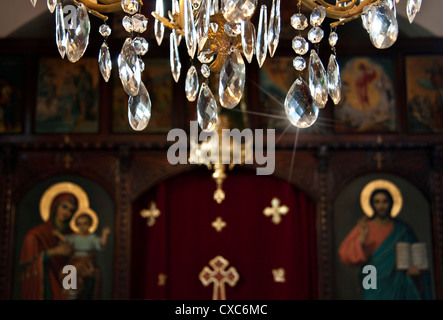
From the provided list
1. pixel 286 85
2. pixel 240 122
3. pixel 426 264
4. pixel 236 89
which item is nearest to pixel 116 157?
pixel 240 122

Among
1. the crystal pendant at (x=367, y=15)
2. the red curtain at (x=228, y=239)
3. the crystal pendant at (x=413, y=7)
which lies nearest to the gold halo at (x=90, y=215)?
the red curtain at (x=228, y=239)

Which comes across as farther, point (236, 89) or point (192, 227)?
point (192, 227)

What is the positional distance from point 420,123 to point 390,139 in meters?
0.37

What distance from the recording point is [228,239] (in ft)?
18.8

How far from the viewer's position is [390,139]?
5676mm

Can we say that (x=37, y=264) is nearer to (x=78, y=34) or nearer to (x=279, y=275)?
(x=279, y=275)

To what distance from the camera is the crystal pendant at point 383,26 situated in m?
2.19

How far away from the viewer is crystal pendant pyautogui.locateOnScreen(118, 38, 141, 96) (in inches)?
90.0

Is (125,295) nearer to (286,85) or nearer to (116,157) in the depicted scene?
(116,157)

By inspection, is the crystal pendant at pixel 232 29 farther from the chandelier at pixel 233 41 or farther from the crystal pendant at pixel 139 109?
the crystal pendant at pixel 139 109

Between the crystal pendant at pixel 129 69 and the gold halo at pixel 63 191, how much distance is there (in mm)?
3478

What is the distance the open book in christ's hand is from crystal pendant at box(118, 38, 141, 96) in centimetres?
398

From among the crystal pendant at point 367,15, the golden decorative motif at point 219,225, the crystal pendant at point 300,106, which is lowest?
the crystal pendant at point 300,106

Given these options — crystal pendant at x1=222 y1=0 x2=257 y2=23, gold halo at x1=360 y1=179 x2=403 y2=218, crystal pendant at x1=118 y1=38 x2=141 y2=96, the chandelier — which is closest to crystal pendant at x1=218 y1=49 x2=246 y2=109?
the chandelier
